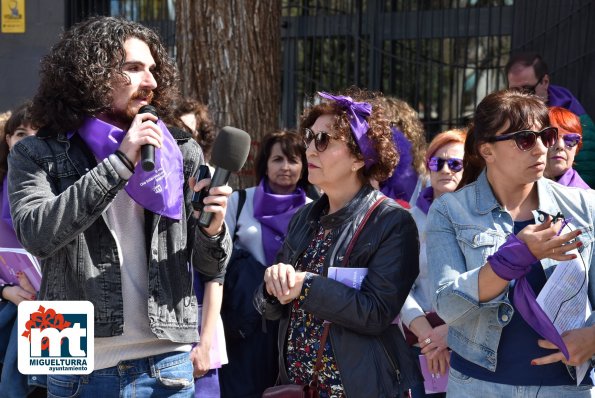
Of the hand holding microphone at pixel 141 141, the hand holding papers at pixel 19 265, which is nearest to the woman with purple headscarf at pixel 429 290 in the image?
the hand holding microphone at pixel 141 141

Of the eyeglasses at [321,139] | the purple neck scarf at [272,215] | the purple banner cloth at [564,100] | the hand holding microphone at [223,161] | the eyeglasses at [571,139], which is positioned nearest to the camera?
the hand holding microphone at [223,161]

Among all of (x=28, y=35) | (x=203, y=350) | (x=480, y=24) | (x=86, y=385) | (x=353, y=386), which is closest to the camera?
(x=86, y=385)

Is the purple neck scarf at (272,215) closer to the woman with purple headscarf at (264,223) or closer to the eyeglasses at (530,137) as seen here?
the woman with purple headscarf at (264,223)

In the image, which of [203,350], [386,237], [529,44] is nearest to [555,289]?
[386,237]

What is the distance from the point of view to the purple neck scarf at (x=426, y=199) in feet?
15.2

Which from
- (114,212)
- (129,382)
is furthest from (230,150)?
(129,382)

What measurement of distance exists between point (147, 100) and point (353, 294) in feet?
3.39

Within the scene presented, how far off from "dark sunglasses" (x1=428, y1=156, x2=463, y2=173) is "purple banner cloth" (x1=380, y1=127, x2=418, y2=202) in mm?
543

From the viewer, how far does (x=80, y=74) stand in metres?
2.93

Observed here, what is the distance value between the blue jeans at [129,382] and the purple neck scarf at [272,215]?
1792mm

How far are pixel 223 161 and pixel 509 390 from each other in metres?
Answer: 1.27

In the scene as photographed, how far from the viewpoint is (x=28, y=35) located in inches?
327

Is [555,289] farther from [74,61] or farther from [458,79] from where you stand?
[458,79]

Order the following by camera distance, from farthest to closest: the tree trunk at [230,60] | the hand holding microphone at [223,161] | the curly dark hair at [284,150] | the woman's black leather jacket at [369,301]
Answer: the tree trunk at [230,60] → the curly dark hair at [284,150] → the woman's black leather jacket at [369,301] → the hand holding microphone at [223,161]
